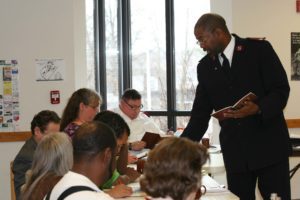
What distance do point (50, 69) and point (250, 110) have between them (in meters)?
3.41

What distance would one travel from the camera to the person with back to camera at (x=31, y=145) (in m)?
3.52

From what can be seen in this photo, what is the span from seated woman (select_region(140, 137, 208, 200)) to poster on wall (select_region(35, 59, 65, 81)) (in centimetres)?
414

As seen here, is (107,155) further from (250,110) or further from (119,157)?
(119,157)

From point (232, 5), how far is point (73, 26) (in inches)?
75.4

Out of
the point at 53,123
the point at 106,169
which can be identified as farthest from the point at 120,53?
the point at 106,169

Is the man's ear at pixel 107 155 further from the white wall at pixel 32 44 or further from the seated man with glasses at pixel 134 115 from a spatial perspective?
the white wall at pixel 32 44

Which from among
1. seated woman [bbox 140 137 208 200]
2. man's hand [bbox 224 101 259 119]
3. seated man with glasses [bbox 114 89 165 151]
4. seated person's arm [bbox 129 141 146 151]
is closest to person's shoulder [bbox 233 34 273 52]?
man's hand [bbox 224 101 259 119]

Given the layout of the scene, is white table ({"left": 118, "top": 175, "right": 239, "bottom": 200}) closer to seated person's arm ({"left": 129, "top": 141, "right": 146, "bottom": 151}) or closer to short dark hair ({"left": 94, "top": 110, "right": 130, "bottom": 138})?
short dark hair ({"left": 94, "top": 110, "right": 130, "bottom": 138})

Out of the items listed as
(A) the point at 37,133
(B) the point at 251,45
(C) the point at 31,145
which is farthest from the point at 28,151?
(B) the point at 251,45

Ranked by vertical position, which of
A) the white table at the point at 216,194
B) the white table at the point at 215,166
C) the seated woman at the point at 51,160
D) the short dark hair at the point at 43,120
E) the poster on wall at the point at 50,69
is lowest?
the white table at the point at 215,166

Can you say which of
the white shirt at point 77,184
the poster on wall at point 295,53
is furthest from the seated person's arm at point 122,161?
the poster on wall at point 295,53

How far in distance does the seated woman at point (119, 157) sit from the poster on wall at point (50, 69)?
2.42 m

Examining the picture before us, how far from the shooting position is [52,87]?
5637 millimetres

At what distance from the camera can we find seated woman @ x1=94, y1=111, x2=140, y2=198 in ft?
9.16
